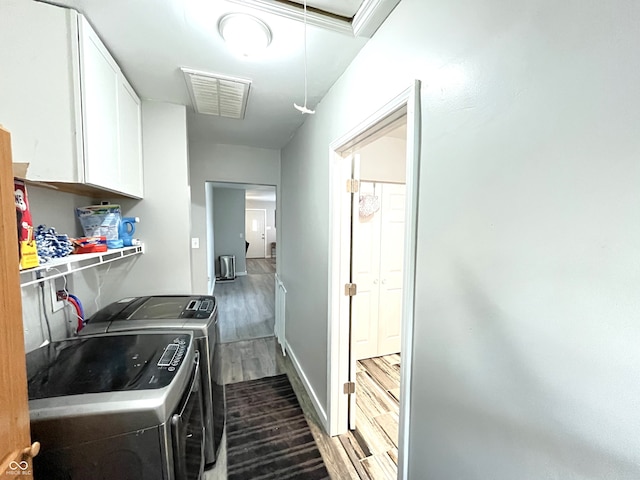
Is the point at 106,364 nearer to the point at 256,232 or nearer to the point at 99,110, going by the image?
the point at 99,110

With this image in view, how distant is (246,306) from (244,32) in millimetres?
4360

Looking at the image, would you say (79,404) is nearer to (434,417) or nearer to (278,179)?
(434,417)

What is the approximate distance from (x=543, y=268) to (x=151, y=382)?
1.26 metres

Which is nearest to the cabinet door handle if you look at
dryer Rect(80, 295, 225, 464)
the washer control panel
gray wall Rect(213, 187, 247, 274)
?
the washer control panel

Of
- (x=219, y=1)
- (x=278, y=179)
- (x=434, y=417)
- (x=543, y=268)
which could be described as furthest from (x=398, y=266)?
(x=219, y=1)

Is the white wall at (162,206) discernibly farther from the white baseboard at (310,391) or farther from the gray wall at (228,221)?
the gray wall at (228,221)

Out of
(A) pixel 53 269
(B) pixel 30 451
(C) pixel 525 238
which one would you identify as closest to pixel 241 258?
(A) pixel 53 269

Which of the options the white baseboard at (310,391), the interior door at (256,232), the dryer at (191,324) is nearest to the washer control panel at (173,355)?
the dryer at (191,324)

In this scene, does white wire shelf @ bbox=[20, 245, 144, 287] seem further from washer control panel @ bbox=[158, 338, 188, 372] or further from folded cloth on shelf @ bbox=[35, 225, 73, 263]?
washer control panel @ bbox=[158, 338, 188, 372]

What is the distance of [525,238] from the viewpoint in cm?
66

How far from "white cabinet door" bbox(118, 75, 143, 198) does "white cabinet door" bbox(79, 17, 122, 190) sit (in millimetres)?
82

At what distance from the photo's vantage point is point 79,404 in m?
0.82

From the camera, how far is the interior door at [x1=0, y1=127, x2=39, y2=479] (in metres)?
0.56

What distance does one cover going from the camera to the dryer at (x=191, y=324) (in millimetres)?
1442
